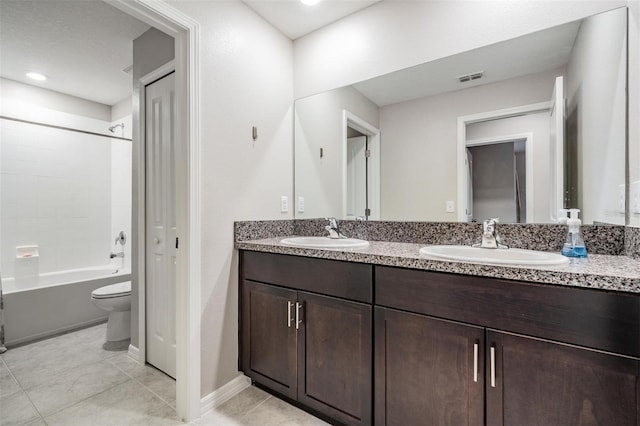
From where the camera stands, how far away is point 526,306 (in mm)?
943

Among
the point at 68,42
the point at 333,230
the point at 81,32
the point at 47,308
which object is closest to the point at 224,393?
the point at 333,230

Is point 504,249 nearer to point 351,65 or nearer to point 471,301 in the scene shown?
point 471,301

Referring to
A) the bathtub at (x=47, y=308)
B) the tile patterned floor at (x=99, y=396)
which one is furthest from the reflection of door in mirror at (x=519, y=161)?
the bathtub at (x=47, y=308)

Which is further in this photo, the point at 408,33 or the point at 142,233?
the point at 142,233

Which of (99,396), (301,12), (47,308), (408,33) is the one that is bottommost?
(99,396)

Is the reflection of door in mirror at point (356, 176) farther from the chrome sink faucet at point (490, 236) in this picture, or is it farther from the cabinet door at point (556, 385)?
the cabinet door at point (556, 385)

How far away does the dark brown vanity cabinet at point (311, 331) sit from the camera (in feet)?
4.27

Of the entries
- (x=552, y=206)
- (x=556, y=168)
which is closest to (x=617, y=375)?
(x=552, y=206)

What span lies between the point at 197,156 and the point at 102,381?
159 cm

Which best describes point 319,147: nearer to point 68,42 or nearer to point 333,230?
point 333,230

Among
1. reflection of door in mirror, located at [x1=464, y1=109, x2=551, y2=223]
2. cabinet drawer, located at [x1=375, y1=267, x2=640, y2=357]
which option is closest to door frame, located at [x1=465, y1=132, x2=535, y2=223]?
reflection of door in mirror, located at [x1=464, y1=109, x2=551, y2=223]

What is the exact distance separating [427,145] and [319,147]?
0.78 meters

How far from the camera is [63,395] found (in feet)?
5.69

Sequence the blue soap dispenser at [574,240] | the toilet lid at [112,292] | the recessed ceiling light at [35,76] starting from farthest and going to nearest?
the recessed ceiling light at [35,76], the toilet lid at [112,292], the blue soap dispenser at [574,240]
